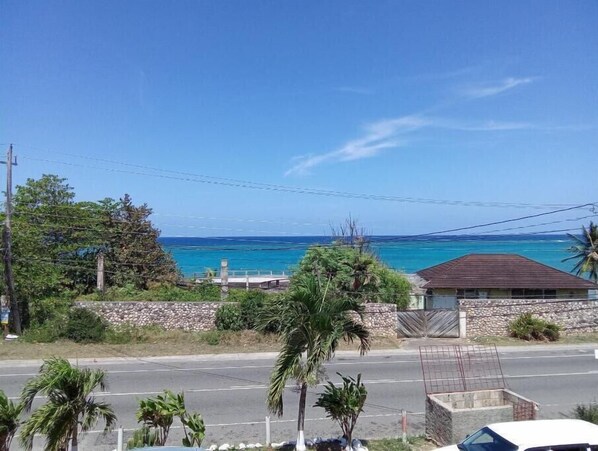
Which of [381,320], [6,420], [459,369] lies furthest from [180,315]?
[6,420]

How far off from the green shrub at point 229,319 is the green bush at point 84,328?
534cm

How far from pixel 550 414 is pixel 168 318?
18326 mm

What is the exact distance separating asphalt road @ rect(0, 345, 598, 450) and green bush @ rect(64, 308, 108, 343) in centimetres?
346

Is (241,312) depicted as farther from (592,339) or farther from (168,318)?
(592,339)

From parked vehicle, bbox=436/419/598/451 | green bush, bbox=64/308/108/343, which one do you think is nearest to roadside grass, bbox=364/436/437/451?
parked vehicle, bbox=436/419/598/451

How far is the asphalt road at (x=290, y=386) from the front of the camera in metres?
12.9

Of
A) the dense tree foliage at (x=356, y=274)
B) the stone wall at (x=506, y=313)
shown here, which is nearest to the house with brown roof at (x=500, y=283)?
the dense tree foliage at (x=356, y=274)

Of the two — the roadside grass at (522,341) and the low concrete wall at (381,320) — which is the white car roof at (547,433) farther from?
the roadside grass at (522,341)

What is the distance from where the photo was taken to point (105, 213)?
37000 mm

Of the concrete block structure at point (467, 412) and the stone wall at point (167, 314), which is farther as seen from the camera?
the stone wall at point (167, 314)

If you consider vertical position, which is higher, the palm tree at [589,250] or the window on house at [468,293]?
the palm tree at [589,250]

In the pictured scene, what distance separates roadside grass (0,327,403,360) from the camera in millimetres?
22766

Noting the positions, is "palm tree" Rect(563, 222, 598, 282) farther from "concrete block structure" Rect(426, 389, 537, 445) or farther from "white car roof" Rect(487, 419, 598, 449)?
"white car roof" Rect(487, 419, 598, 449)

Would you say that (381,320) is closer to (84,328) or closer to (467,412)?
(84,328)
